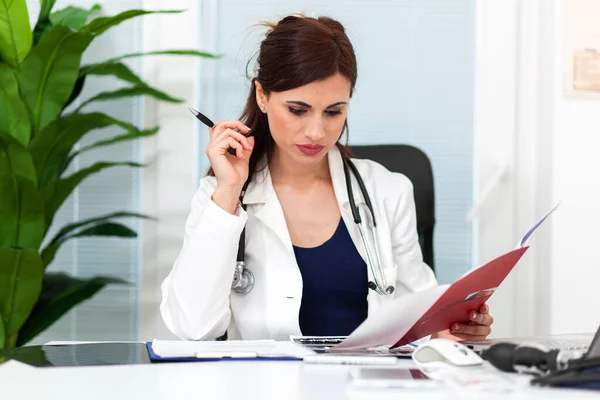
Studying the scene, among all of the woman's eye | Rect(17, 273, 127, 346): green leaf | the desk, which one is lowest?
Rect(17, 273, 127, 346): green leaf

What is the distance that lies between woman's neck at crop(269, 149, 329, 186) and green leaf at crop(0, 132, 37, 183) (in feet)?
1.93

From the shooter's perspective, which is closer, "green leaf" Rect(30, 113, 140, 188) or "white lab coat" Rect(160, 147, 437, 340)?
"white lab coat" Rect(160, 147, 437, 340)

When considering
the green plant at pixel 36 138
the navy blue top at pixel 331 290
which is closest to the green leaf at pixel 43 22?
the green plant at pixel 36 138

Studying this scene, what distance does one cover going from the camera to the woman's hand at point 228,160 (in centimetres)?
151

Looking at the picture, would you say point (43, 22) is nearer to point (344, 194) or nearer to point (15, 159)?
point (15, 159)

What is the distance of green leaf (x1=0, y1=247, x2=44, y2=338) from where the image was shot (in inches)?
70.4

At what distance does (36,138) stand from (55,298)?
1.43 feet

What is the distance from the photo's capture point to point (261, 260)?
164cm

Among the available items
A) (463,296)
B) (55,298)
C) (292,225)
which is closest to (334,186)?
(292,225)

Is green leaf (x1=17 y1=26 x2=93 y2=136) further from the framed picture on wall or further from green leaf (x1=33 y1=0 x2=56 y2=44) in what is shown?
the framed picture on wall

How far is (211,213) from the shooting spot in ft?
4.77

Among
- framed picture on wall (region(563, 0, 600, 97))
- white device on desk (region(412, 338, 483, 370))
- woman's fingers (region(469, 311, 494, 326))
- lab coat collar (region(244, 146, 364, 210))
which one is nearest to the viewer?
white device on desk (region(412, 338, 483, 370))

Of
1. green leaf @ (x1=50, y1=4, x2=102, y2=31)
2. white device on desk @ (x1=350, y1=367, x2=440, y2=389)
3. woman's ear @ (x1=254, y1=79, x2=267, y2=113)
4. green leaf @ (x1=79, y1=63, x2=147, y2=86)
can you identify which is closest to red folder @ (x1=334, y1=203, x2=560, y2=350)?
white device on desk @ (x1=350, y1=367, x2=440, y2=389)

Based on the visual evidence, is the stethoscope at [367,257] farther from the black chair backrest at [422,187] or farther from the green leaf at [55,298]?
the green leaf at [55,298]
